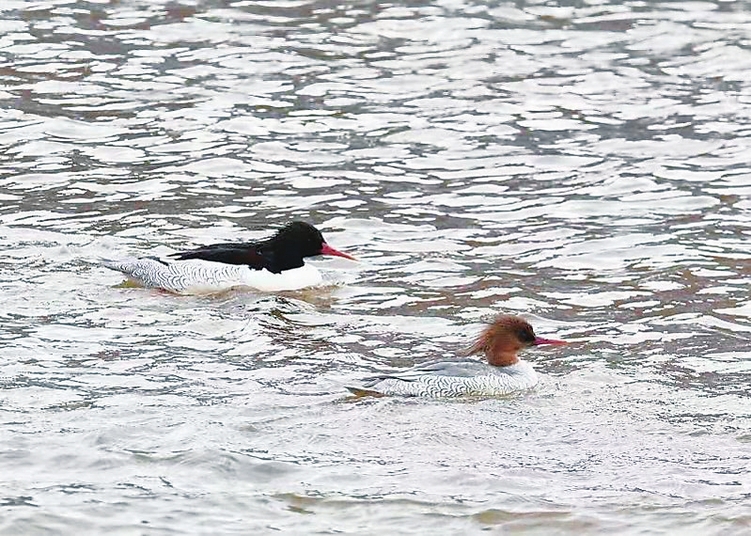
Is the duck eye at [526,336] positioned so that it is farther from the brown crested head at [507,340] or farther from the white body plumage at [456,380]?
the white body plumage at [456,380]

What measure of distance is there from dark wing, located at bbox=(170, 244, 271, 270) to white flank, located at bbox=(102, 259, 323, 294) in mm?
40

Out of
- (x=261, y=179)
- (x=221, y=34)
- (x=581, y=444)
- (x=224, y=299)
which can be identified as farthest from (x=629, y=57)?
(x=581, y=444)

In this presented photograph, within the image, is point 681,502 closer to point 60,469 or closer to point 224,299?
point 60,469

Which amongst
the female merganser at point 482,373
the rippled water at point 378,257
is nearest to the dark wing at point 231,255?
the rippled water at point 378,257

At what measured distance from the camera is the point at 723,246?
46.0 feet

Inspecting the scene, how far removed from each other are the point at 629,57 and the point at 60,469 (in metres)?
13.0

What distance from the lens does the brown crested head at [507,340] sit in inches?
437

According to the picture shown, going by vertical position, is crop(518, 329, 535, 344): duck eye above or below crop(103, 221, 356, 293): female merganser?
above

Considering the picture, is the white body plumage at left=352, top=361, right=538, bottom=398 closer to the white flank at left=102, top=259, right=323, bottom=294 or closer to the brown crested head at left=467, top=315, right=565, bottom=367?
the brown crested head at left=467, top=315, right=565, bottom=367

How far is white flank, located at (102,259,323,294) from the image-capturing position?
12.9m

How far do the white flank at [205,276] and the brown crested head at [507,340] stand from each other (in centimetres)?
264

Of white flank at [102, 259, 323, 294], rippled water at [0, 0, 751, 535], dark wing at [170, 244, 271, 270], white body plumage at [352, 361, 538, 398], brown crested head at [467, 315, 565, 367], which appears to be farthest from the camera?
dark wing at [170, 244, 271, 270]

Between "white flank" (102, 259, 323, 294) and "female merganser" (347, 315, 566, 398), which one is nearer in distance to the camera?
"female merganser" (347, 315, 566, 398)

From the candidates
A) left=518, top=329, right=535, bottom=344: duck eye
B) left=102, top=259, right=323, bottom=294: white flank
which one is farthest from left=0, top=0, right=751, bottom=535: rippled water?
left=518, top=329, right=535, bottom=344: duck eye
